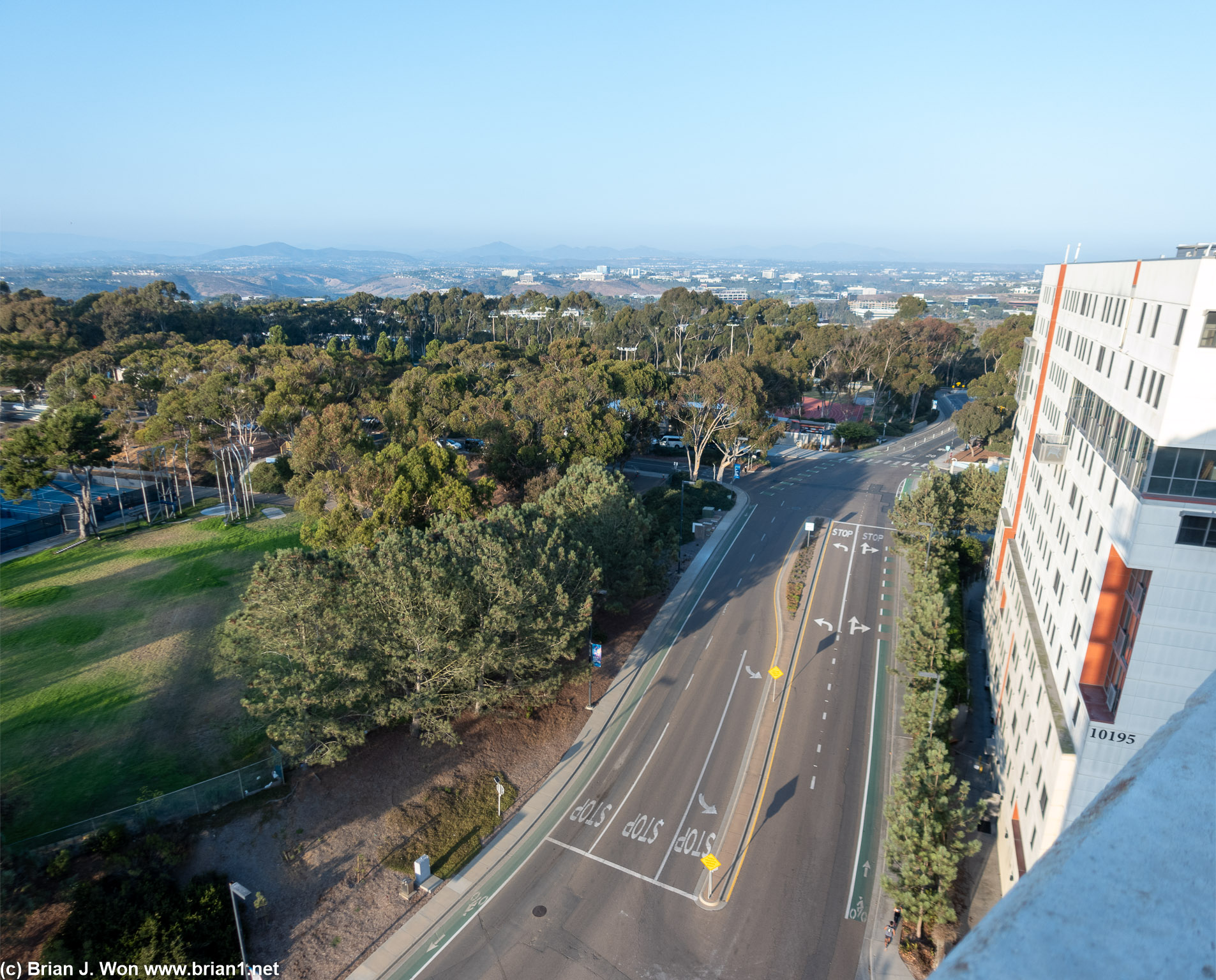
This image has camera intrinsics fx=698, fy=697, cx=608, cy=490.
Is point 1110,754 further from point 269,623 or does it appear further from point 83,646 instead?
point 83,646

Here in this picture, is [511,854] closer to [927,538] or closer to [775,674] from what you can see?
[775,674]

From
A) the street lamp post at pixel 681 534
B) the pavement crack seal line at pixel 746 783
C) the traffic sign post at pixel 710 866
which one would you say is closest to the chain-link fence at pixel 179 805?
the traffic sign post at pixel 710 866

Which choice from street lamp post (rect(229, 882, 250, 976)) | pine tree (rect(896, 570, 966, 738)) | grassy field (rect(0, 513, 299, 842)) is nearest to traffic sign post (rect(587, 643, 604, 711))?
pine tree (rect(896, 570, 966, 738))

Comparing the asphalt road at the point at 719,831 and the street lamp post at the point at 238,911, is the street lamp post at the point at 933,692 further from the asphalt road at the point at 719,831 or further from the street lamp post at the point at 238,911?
the street lamp post at the point at 238,911

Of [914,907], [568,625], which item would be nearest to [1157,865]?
[914,907]

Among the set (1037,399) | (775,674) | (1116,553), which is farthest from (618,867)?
(1037,399)
